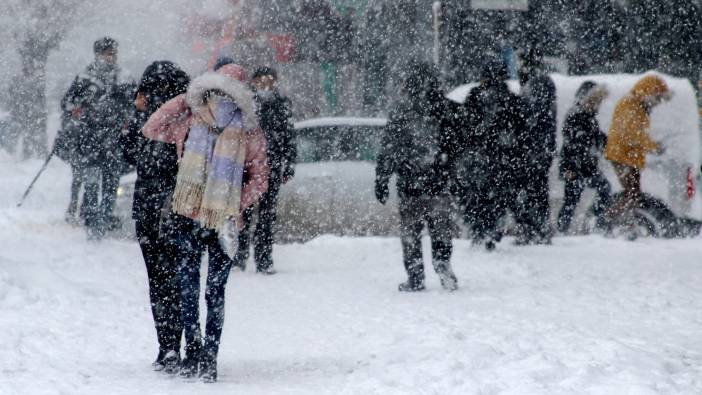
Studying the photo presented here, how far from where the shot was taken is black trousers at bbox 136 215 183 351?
5.83 meters

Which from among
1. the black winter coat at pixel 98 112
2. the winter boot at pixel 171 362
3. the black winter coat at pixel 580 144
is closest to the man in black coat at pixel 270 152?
the black winter coat at pixel 98 112

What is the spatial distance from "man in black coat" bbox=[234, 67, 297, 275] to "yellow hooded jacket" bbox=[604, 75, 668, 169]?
13.8 feet

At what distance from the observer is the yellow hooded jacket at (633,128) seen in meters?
12.4

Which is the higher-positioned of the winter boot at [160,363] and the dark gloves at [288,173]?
the dark gloves at [288,173]

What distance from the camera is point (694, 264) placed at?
429 inches

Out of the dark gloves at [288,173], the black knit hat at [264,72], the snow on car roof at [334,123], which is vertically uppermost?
the black knit hat at [264,72]

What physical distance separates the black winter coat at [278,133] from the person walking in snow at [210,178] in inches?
169

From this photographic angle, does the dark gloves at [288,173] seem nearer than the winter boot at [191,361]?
No

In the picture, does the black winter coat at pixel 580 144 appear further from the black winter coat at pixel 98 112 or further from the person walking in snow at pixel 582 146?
the black winter coat at pixel 98 112

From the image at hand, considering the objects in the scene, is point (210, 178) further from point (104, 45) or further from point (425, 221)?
point (104, 45)

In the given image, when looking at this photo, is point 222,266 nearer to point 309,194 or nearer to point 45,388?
point 45,388

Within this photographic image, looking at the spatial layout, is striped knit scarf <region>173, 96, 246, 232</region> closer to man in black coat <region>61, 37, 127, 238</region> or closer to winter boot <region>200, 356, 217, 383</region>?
winter boot <region>200, 356, 217, 383</region>

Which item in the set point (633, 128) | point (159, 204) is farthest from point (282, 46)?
point (159, 204)

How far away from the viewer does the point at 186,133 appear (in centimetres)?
562
